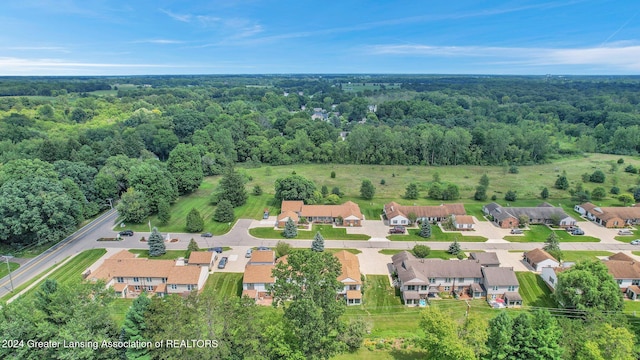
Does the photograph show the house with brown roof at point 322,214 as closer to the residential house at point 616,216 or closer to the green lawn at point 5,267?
the green lawn at point 5,267

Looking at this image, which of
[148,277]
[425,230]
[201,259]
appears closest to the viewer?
[148,277]

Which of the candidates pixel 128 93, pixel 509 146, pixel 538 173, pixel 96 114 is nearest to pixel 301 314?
pixel 538 173

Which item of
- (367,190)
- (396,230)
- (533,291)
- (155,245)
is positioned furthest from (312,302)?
(367,190)

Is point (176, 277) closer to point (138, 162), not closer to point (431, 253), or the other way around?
point (431, 253)

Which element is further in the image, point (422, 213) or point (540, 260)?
point (422, 213)

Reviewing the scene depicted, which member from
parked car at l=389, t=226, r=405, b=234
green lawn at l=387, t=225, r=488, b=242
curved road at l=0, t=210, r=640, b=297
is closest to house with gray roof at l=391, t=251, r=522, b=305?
curved road at l=0, t=210, r=640, b=297

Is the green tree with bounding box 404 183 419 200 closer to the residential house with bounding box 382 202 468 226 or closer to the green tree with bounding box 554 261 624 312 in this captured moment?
the residential house with bounding box 382 202 468 226

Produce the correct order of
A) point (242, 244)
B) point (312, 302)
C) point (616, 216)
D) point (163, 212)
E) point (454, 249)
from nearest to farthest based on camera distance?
point (312, 302), point (454, 249), point (242, 244), point (163, 212), point (616, 216)

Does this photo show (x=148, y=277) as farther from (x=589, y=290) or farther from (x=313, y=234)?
(x=589, y=290)
